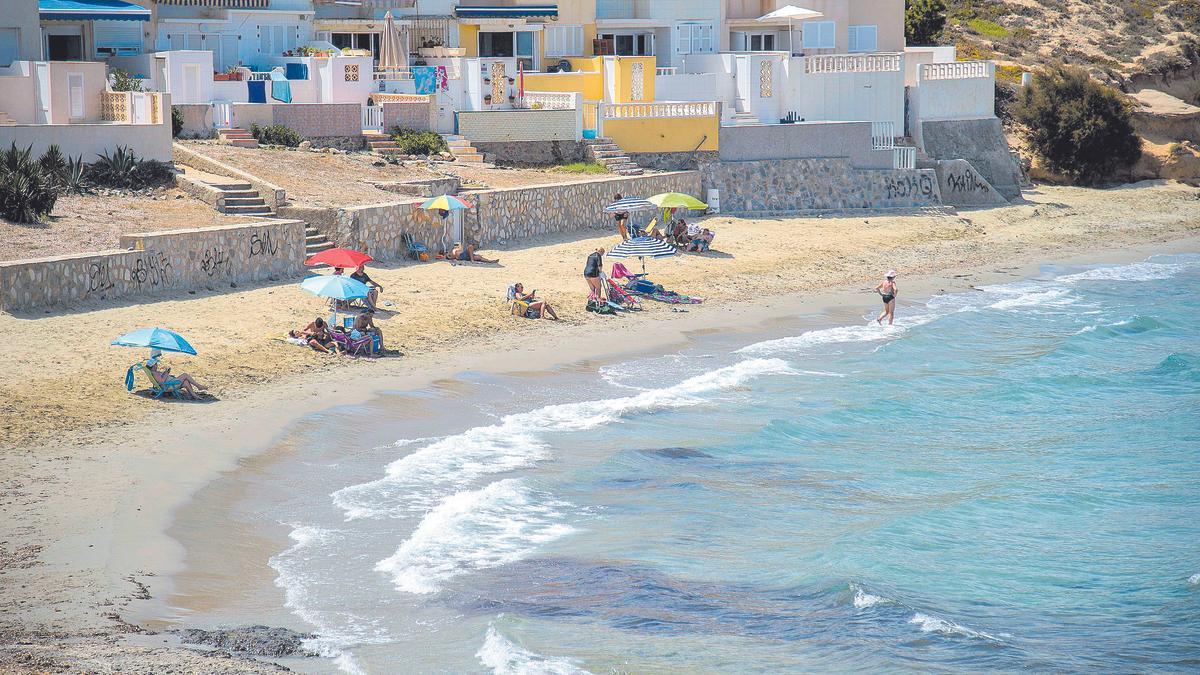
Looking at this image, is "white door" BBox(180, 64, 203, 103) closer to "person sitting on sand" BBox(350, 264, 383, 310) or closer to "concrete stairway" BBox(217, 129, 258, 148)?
"concrete stairway" BBox(217, 129, 258, 148)

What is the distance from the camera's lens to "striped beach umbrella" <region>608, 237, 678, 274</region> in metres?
29.5

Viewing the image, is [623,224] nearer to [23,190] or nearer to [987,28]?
[23,190]

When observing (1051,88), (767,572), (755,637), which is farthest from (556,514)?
(1051,88)

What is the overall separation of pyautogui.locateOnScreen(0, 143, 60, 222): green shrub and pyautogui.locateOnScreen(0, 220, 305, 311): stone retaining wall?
9.92 ft

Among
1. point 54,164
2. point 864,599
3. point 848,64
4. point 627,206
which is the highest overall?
point 848,64

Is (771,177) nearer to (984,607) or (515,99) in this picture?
(515,99)

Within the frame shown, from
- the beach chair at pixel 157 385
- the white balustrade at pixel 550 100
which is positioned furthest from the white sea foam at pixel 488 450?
the white balustrade at pixel 550 100

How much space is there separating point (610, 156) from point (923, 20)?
84.1 feet

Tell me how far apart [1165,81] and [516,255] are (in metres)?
→ 37.9

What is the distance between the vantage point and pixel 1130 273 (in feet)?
118

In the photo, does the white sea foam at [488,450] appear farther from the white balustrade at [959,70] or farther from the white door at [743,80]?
the white balustrade at [959,70]

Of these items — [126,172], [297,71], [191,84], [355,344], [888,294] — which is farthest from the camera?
[297,71]

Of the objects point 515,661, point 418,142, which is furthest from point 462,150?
point 515,661

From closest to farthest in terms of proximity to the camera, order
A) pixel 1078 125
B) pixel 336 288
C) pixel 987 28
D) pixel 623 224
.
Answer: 1. pixel 336 288
2. pixel 623 224
3. pixel 1078 125
4. pixel 987 28
